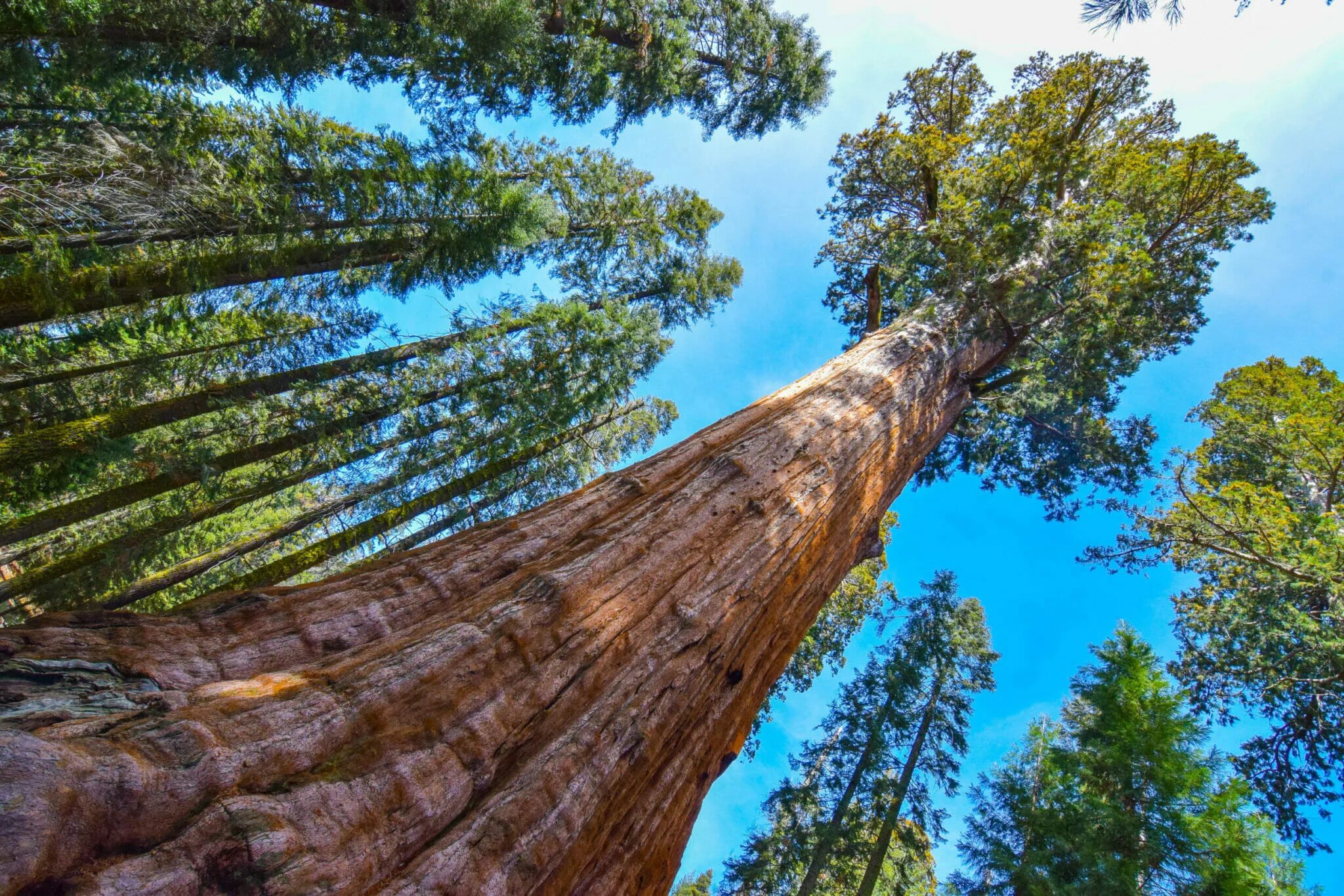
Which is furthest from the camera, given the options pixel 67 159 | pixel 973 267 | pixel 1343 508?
pixel 973 267

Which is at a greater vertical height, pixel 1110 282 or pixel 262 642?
pixel 1110 282

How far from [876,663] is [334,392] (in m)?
11.9

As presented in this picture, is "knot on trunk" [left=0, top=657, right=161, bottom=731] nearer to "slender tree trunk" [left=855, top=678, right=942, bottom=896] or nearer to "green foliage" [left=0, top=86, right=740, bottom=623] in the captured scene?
"green foliage" [left=0, top=86, right=740, bottom=623]

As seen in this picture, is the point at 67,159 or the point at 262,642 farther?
the point at 67,159

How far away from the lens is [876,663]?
12.6 m

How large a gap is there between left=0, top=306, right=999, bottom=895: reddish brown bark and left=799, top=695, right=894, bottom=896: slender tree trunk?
7.93 metres

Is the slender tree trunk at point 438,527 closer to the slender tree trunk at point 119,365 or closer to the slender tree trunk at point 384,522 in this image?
the slender tree trunk at point 384,522

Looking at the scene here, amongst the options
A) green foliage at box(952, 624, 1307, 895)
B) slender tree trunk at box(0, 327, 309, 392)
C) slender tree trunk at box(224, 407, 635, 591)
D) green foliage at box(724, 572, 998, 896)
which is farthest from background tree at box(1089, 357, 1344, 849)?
slender tree trunk at box(0, 327, 309, 392)

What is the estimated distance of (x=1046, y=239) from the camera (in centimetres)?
813

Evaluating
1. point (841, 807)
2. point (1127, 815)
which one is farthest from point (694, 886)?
point (1127, 815)

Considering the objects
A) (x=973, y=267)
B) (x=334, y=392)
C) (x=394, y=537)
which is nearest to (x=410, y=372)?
(x=334, y=392)

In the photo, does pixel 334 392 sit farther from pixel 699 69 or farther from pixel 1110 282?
pixel 1110 282

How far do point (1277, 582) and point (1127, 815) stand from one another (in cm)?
394

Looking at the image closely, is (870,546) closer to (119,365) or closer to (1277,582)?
(1277,582)
